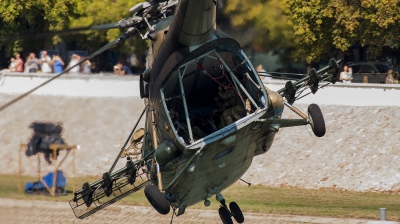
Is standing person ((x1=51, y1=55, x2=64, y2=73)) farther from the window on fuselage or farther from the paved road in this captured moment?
the window on fuselage

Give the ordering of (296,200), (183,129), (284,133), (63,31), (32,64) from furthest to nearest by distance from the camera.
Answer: (32,64) → (284,133) → (296,200) → (183,129) → (63,31)

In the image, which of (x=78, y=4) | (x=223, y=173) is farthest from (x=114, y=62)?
(x=223, y=173)

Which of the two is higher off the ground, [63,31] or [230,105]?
[63,31]

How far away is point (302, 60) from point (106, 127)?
8791mm

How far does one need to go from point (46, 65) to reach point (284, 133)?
12.2 metres

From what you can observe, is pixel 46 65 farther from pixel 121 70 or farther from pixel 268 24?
pixel 268 24

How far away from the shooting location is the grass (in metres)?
31.9

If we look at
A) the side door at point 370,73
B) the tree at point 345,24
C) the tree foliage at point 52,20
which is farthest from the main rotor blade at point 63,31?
the tree foliage at point 52,20

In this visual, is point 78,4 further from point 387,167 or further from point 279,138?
point 387,167

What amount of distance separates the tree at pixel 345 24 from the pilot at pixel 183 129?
1932 cm

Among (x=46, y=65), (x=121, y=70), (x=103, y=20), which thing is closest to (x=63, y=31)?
(x=121, y=70)

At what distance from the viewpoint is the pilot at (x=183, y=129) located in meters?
23.6

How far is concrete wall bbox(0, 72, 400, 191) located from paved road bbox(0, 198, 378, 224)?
2.10 metres

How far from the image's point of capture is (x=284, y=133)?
40.8 meters
